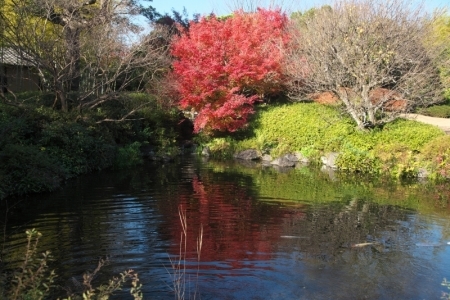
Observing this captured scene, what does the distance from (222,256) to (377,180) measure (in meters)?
9.13

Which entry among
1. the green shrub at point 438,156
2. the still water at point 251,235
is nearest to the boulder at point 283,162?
the still water at point 251,235

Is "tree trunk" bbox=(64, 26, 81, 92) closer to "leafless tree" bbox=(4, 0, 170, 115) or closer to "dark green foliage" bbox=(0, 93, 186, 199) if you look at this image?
"leafless tree" bbox=(4, 0, 170, 115)

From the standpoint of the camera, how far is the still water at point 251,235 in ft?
20.6

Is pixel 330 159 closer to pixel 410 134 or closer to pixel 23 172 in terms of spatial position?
pixel 410 134

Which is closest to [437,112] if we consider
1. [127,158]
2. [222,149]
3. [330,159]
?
[330,159]

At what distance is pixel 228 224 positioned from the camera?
905 cm

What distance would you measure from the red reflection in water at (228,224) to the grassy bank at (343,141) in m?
5.90

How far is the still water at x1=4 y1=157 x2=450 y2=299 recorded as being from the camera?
6.28 meters

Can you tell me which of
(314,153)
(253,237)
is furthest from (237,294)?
(314,153)

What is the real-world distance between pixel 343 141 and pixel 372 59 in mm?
3242

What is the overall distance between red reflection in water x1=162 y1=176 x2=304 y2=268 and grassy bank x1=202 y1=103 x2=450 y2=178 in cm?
590

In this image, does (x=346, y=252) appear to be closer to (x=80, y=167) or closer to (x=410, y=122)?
(x=80, y=167)

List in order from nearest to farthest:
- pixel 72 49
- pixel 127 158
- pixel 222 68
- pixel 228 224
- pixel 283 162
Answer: pixel 228 224 → pixel 72 49 → pixel 127 158 → pixel 283 162 → pixel 222 68

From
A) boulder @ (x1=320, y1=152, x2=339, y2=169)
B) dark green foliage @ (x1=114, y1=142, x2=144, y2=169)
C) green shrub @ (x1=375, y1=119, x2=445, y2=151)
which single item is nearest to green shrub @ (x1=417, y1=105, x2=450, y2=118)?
green shrub @ (x1=375, y1=119, x2=445, y2=151)
